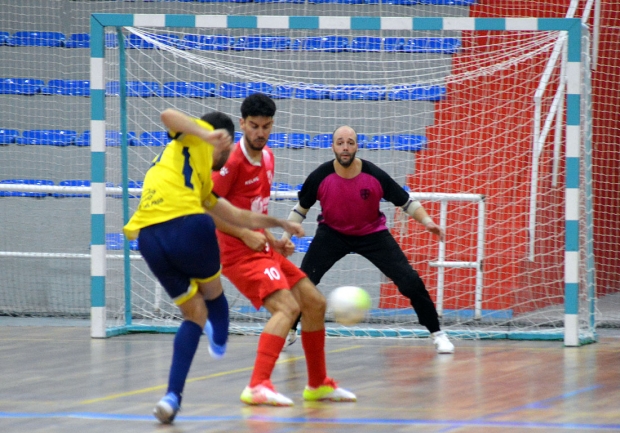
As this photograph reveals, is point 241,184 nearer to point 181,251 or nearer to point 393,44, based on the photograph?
point 181,251

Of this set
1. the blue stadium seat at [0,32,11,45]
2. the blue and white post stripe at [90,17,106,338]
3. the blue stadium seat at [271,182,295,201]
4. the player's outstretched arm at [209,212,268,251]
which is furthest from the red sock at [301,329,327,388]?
the blue stadium seat at [0,32,11,45]

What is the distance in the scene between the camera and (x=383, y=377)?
25.3 feet

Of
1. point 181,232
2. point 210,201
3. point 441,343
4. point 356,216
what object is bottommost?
point 441,343

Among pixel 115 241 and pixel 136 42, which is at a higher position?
pixel 136 42

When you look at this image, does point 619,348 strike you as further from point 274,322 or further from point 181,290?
point 181,290

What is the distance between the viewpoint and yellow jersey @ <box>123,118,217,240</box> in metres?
5.91

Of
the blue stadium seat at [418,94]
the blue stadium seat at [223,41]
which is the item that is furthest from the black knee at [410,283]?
the blue stadium seat at [223,41]

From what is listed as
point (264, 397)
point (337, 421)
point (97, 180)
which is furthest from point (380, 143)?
point (337, 421)

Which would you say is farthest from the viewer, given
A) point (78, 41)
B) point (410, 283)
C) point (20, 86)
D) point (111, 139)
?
point (78, 41)

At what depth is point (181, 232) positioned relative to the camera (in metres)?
5.85

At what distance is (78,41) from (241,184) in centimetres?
852

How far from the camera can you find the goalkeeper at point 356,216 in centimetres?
890

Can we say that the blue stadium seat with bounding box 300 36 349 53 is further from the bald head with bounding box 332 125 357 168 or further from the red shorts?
the red shorts

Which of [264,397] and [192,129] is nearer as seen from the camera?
[192,129]
